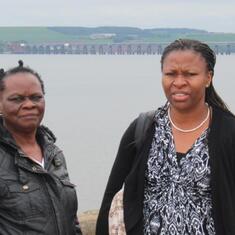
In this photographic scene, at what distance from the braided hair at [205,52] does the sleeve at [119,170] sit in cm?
41

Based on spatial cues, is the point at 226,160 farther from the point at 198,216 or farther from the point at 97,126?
the point at 97,126

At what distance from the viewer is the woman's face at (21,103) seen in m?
3.88

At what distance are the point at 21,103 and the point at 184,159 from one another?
889 mm

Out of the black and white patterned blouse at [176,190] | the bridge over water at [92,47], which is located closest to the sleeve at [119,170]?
the black and white patterned blouse at [176,190]

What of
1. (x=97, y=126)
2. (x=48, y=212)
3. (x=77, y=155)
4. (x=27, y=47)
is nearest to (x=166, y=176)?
(x=48, y=212)

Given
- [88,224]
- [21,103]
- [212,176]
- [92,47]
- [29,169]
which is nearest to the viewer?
[212,176]

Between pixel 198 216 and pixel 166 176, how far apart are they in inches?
9.9

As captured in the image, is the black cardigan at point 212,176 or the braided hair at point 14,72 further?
the braided hair at point 14,72

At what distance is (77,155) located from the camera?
2872 cm

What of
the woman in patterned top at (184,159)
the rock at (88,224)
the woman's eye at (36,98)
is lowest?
the rock at (88,224)

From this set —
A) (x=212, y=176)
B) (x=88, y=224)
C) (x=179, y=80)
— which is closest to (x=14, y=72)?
(x=179, y=80)

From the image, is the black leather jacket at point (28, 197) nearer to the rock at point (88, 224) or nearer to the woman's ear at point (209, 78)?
the woman's ear at point (209, 78)

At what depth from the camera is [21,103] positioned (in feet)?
12.7

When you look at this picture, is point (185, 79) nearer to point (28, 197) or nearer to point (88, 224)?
point (28, 197)
